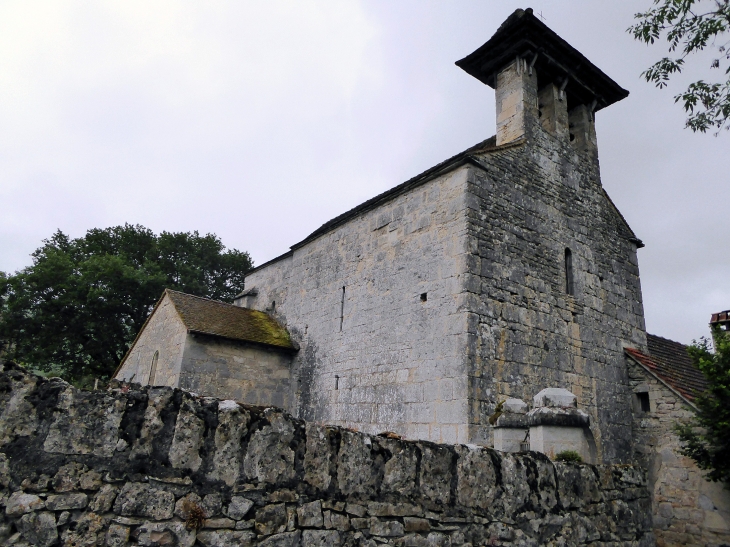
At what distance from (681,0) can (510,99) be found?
3.94m

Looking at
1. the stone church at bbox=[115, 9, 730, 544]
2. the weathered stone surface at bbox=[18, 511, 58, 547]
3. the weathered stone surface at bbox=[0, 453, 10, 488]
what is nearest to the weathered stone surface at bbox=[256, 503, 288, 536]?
the weathered stone surface at bbox=[18, 511, 58, 547]

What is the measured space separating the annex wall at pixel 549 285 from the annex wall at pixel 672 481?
35cm

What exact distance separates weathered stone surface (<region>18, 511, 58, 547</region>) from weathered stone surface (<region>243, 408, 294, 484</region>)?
37.6 inches

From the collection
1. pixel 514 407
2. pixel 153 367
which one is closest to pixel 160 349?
pixel 153 367

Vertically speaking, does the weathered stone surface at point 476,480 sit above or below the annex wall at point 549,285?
below

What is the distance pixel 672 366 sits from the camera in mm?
11859

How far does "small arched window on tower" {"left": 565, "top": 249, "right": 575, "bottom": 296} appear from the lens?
35.7 ft

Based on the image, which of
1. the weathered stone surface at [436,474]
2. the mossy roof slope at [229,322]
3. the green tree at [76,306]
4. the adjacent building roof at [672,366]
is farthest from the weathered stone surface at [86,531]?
the green tree at [76,306]

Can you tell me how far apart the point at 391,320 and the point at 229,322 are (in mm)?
5606

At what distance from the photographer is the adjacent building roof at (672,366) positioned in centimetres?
1045

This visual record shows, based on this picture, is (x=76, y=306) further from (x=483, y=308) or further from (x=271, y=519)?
(x=271, y=519)

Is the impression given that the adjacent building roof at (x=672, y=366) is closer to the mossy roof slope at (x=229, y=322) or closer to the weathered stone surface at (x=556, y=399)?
the weathered stone surface at (x=556, y=399)

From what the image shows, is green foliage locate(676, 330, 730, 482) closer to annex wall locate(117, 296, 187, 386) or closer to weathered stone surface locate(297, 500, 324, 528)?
weathered stone surface locate(297, 500, 324, 528)

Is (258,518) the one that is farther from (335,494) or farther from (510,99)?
(510,99)
